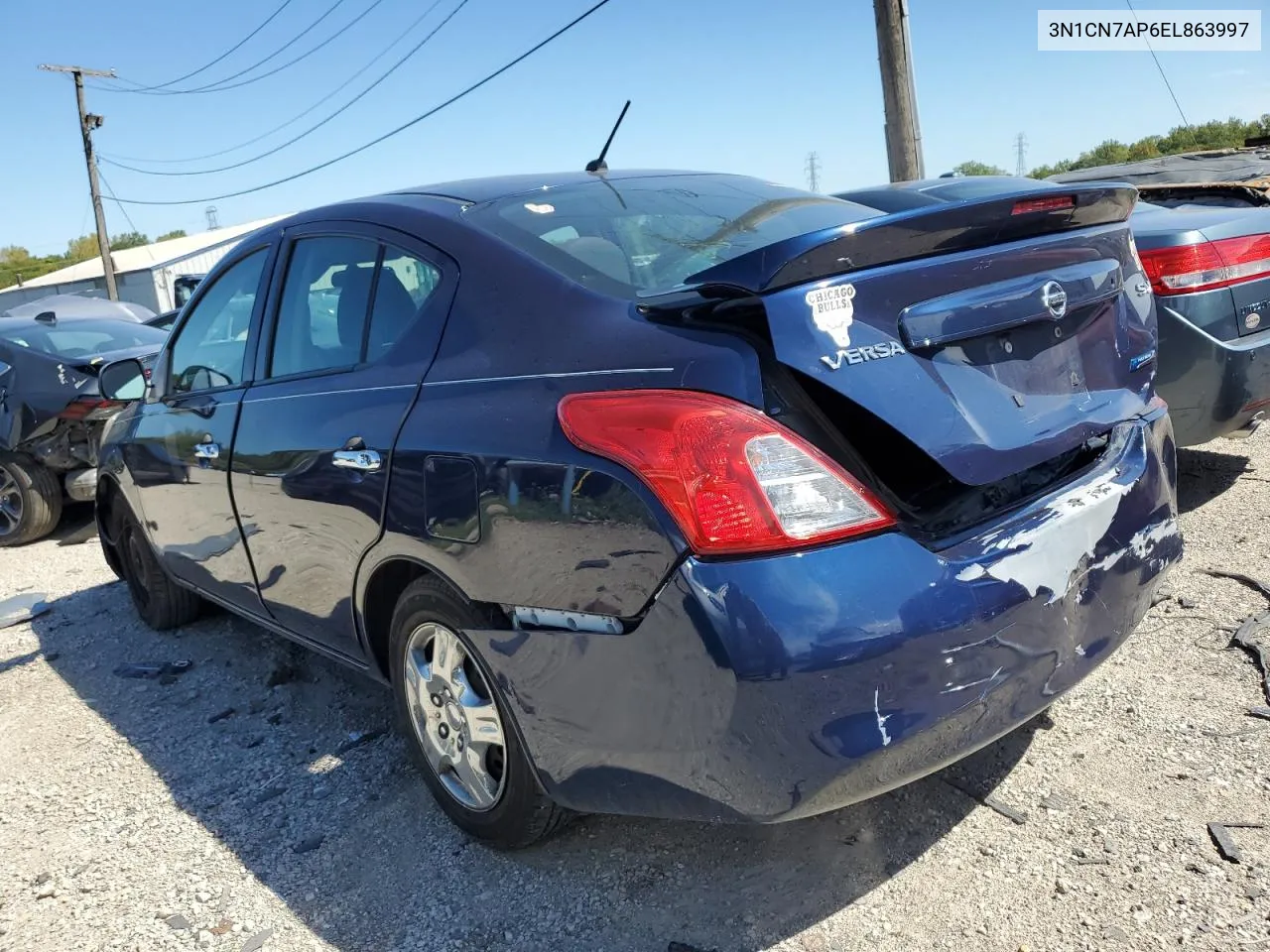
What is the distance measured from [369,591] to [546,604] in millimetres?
886

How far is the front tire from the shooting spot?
2.48 m

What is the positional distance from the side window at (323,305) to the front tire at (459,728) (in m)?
0.82

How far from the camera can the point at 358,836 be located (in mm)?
2906

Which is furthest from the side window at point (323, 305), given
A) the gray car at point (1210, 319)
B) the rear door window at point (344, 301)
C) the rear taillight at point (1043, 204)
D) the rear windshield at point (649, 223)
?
the gray car at point (1210, 319)

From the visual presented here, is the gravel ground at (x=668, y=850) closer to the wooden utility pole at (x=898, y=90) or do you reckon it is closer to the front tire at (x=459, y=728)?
the front tire at (x=459, y=728)

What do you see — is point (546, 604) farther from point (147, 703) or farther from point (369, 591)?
point (147, 703)

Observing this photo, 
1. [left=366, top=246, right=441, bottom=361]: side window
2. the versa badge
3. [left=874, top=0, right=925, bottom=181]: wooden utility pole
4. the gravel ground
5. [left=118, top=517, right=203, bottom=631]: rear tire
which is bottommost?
the gravel ground

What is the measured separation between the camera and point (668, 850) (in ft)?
8.66

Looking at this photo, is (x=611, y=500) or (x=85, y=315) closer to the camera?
(x=611, y=500)

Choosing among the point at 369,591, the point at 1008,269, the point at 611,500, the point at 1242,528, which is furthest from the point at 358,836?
the point at 1242,528

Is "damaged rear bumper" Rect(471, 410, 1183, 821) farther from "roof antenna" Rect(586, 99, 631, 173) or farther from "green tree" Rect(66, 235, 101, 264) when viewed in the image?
"green tree" Rect(66, 235, 101, 264)

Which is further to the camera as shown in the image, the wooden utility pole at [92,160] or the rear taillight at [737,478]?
the wooden utility pole at [92,160]

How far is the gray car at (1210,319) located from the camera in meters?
4.21

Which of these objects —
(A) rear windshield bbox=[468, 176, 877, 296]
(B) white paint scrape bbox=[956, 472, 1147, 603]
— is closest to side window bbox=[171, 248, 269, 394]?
(A) rear windshield bbox=[468, 176, 877, 296]
